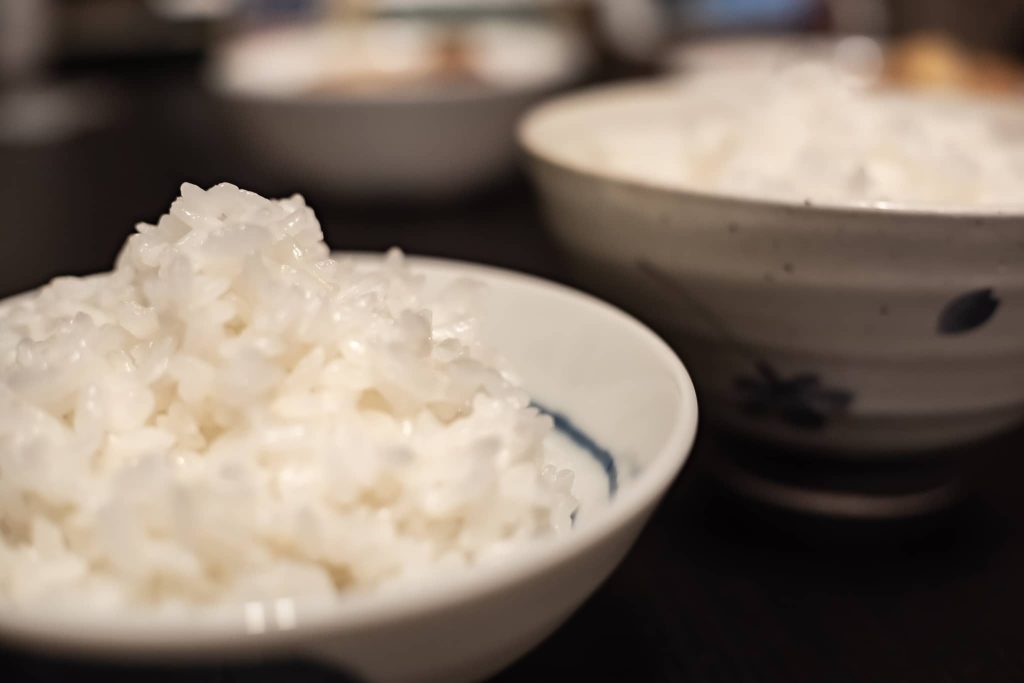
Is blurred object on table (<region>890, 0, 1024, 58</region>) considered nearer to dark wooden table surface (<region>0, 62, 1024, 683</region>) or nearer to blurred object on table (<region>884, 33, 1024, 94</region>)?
blurred object on table (<region>884, 33, 1024, 94</region>)

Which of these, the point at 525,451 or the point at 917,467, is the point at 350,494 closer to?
the point at 525,451

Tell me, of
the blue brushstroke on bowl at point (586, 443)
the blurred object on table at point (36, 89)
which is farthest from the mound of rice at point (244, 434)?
the blurred object on table at point (36, 89)

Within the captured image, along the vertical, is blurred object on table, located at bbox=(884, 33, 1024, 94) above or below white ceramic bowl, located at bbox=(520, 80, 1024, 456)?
below

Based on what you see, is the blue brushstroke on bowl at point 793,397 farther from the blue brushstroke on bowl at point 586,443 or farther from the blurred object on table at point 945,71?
the blurred object on table at point 945,71

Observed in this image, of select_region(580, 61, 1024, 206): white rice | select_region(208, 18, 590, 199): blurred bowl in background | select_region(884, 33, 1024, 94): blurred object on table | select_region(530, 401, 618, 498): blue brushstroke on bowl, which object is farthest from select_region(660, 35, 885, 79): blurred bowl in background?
select_region(530, 401, 618, 498): blue brushstroke on bowl

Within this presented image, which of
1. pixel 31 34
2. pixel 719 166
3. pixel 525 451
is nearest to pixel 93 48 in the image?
pixel 31 34

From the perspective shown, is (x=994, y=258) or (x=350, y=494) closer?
(x=350, y=494)

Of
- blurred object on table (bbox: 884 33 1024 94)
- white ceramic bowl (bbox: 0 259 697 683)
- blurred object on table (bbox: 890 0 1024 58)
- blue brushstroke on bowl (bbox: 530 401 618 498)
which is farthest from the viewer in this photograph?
blurred object on table (bbox: 890 0 1024 58)
